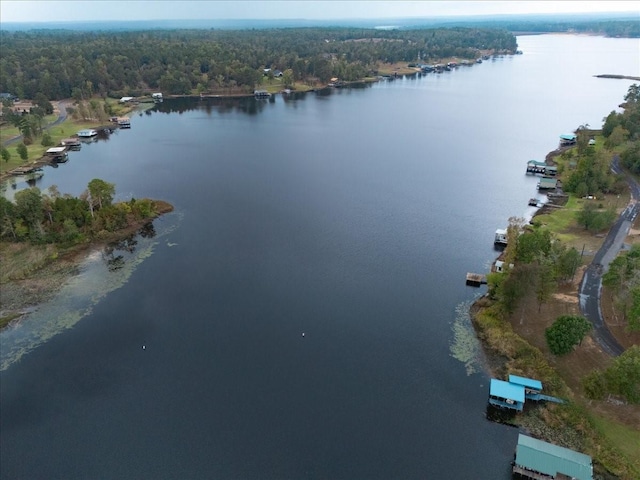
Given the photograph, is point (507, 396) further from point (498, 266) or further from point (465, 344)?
point (498, 266)

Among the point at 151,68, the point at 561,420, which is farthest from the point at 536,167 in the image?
the point at 151,68

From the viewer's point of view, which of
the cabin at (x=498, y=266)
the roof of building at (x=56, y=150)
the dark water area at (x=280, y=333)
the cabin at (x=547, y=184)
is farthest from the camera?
the roof of building at (x=56, y=150)

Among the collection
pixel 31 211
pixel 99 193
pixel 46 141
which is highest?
pixel 99 193

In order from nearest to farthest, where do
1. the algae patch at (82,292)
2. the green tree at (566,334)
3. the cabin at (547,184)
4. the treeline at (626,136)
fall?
the green tree at (566,334)
the algae patch at (82,292)
the cabin at (547,184)
the treeline at (626,136)

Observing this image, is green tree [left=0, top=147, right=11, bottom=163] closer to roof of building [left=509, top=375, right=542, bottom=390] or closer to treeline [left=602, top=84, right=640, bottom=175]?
roof of building [left=509, top=375, right=542, bottom=390]

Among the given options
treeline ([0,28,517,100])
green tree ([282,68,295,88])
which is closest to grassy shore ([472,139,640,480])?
green tree ([282,68,295,88])

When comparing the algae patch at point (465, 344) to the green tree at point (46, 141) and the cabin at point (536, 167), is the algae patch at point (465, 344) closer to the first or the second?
the cabin at point (536, 167)

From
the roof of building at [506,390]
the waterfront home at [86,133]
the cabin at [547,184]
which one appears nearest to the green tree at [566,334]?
the roof of building at [506,390]

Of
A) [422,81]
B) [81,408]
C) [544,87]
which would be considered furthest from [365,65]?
[81,408]

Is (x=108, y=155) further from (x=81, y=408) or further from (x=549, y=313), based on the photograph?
(x=549, y=313)
